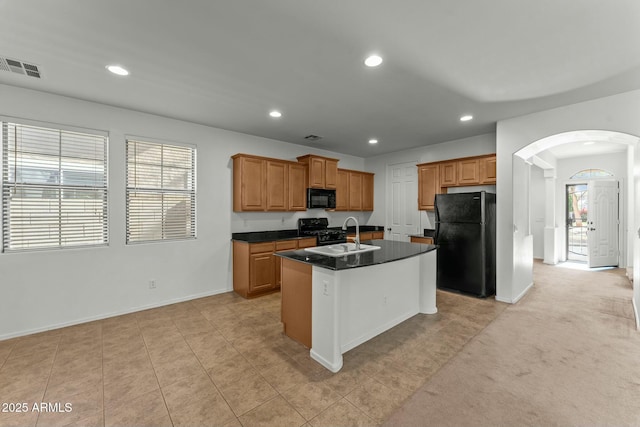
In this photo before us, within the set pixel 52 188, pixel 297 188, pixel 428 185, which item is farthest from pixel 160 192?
pixel 428 185

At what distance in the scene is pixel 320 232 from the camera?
5305mm

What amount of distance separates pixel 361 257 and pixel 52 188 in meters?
3.71

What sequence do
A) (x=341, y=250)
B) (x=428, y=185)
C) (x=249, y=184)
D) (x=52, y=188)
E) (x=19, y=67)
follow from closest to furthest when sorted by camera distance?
1. (x=19, y=67)
2. (x=341, y=250)
3. (x=52, y=188)
4. (x=249, y=184)
5. (x=428, y=185)

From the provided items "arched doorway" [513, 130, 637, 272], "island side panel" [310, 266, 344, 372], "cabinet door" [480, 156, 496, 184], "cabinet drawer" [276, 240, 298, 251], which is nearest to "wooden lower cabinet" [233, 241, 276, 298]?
"cabinet drawer" [276, 240, 298, 251]

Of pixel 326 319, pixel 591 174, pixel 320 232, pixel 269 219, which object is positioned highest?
pixel 591 174

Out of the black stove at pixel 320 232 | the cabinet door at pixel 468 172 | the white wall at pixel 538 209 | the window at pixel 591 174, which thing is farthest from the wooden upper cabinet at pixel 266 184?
the window at pixel 591 174

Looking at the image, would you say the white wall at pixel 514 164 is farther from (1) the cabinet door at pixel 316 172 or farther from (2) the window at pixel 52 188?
(2) the window at pixel 52 188

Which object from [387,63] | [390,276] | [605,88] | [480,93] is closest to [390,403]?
[390,276]

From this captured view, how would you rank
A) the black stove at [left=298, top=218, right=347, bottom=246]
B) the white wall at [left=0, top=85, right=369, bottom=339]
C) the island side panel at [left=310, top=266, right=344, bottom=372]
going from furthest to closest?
the black stove at [left=298, top=218, right=347, bottom=246] < the white wall at [left=0, top=85, right=369, bottom=339] < the island side panel at [left=310, top=266, right=344, bottom=372]

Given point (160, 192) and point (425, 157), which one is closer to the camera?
point (160, 192)

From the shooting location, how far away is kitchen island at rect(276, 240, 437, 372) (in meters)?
2.35

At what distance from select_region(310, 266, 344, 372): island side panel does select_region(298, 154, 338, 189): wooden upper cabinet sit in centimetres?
306

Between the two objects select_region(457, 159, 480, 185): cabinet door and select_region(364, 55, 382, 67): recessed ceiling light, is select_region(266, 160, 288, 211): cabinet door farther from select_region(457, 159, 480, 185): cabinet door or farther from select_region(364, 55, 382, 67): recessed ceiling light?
select_region(457, 159, 480, 185): cabinet door

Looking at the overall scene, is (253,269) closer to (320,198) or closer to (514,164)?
(320,198)
